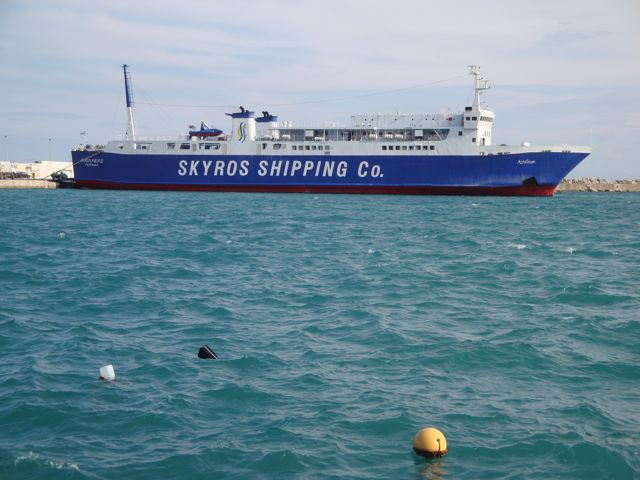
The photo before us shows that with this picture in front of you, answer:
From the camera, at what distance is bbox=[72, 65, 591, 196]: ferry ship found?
2112 inches

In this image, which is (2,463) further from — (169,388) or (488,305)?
(488,305)

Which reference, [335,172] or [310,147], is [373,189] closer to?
[335,172]

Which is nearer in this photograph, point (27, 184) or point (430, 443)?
point (430, 443)

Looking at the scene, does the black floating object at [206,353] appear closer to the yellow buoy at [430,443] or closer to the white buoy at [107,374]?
the white buoy at [107,374]

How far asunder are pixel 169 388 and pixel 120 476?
7.83 feet

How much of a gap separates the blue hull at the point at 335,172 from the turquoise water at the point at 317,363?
32.2 metres

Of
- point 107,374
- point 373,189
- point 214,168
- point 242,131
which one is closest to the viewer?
point 107,374

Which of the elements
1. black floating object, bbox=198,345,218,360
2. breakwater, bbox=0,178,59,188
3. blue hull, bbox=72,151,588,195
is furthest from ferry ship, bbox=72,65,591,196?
black floating object, bbox=198,345,218,360

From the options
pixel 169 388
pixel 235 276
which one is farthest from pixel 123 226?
pixel 169 388

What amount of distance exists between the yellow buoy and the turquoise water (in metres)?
0.10

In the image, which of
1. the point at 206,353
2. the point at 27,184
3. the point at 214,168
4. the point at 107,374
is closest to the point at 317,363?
the point at 206,353

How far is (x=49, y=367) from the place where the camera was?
9672 millimetres

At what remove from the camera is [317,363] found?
10.1 metres

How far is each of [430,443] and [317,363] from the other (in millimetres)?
3214
